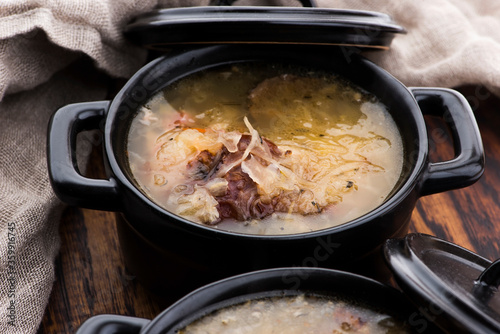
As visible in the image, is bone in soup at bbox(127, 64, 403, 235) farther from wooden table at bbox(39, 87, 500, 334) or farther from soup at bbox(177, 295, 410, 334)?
wooden table at bbox(39, 87, 500, 334)

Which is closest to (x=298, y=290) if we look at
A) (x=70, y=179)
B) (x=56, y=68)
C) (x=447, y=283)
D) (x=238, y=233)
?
(x=238, y=233)

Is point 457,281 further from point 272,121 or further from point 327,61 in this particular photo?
point 327,61

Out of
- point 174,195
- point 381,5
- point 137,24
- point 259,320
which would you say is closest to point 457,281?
point 259,320

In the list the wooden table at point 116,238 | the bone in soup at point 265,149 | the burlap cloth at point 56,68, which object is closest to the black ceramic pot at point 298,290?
the bone in soup at point 265,149

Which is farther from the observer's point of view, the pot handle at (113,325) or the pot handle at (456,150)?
the pot handle at (456,150)

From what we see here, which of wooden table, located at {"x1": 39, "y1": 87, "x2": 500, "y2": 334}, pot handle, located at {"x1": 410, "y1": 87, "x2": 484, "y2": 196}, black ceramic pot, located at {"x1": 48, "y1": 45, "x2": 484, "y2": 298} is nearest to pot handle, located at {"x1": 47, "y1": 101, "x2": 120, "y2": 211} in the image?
black ceramic pot, located at {"x1": 48, "y1": 45, "x2": 484, "y2": 298}

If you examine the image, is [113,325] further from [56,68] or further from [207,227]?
[56,68]

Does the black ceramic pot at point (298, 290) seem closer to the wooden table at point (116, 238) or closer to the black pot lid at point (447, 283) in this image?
the black pot lid at point (447, 283)
